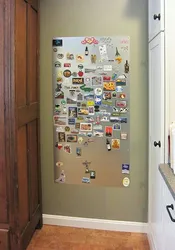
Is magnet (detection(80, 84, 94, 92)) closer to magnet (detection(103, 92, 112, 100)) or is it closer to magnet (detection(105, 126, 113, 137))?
magnet (detection(103, 92, 112, 100))

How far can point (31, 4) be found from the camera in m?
2.62

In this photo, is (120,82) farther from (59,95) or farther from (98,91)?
(59,95)

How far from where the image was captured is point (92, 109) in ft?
9.50

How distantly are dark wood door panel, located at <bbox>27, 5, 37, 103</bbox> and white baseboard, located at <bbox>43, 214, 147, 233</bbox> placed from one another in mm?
1203

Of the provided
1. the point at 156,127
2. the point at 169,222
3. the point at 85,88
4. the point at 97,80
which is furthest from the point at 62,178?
the point at 169,222

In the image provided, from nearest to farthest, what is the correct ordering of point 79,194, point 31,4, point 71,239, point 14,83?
point 14,83, point 31,4, point 71,239, point 79,194

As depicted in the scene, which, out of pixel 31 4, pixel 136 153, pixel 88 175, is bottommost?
pixel 88 175

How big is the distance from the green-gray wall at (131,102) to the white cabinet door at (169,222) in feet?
2.94

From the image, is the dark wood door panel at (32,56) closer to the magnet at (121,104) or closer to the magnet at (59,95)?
the magnet at (59,95)

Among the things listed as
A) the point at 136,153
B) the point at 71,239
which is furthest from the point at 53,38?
the point at 71,239

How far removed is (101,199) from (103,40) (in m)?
1.50

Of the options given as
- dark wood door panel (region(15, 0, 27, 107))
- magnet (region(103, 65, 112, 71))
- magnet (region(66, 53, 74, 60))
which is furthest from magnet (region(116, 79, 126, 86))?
dark wood door panel (region(15, 0, 27, 107))

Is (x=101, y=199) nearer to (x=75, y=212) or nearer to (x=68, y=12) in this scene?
(x=75, y=212)

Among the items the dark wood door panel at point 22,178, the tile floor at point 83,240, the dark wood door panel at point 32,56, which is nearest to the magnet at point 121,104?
the dark wood door panel at point 32,56
